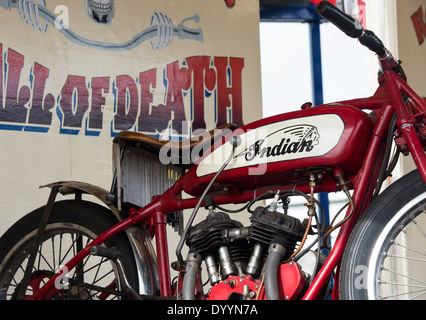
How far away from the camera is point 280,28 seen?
661cm

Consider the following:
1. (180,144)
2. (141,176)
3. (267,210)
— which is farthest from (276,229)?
(141,176)

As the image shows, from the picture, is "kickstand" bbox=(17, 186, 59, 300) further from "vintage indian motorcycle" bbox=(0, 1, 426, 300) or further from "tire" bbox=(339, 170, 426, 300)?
"tire" bbox=(339, 170, 426, 300)

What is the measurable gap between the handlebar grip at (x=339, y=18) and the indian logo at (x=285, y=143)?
328mm

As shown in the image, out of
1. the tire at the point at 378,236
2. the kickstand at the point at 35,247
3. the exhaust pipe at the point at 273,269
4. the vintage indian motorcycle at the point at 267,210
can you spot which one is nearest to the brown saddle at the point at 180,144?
the vintage indian motorcycle at the point at 267,210

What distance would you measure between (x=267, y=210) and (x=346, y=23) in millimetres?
655

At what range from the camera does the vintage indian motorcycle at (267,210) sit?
1.78 meters

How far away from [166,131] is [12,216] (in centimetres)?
123

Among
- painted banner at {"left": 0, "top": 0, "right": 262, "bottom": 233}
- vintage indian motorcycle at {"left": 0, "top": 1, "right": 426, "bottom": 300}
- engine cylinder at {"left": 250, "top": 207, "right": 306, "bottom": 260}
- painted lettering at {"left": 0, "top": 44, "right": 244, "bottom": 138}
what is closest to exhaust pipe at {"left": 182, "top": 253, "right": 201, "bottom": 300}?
vintage indian motorcycle at {"left": 0, "top": 1, "right": 426, "bottom": 300}

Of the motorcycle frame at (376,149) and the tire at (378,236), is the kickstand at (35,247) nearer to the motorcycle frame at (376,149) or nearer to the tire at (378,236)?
the motorcycle frame at (376,149)

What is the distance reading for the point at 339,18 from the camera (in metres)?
1.77

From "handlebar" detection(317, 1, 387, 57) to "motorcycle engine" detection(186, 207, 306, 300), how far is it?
2.01 ft

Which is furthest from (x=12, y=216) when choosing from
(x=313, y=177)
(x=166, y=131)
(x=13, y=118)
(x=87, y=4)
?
(x=313, y=177)

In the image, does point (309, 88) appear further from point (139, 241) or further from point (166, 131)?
point (139, 241)

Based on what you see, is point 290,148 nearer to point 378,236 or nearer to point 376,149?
point 376,149
